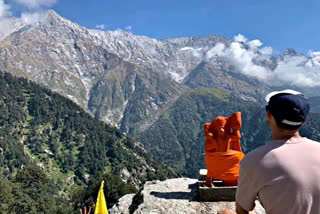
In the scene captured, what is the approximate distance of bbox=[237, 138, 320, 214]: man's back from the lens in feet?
13.7

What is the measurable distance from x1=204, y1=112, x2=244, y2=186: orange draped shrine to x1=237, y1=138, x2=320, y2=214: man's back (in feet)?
39.3

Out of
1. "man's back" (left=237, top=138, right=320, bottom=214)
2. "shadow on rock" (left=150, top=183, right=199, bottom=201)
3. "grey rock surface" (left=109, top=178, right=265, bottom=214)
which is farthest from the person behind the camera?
"shadow on rock" (left=150, top=183, right=199, bottom=201)

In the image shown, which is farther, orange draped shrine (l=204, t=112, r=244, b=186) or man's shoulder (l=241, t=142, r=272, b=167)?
orange draped shrine (l=204, t=112, r=244, b=186)

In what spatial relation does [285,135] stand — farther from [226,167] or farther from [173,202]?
[173,202]

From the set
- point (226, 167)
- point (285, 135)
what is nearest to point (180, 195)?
point (226, 167)

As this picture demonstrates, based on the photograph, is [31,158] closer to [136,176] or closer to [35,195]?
[136,176]

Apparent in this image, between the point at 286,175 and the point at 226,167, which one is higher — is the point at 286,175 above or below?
above

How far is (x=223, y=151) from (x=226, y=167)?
90 centimetres

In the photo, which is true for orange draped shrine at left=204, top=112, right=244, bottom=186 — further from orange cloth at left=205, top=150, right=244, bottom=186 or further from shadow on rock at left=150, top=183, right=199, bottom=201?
shadow on rock at left=150, top=183, right=199, bottom=201

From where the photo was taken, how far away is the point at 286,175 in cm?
417

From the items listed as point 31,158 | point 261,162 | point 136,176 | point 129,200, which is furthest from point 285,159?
point 31,158

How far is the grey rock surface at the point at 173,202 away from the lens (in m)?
15.1

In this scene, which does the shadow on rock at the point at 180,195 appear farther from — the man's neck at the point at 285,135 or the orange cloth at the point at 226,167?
the man's neck at the point at 285,135

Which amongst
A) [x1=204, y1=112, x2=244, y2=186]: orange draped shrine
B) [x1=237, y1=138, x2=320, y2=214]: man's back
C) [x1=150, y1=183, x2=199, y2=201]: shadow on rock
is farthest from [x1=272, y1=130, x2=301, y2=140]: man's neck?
[x1=150, y1=183, x2=199, y2=201]: shadow on rock
